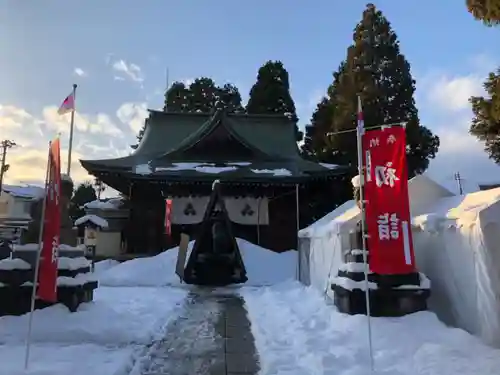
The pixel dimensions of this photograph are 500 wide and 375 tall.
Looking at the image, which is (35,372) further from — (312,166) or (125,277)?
(312,166)

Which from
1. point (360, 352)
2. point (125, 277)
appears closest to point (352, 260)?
point (360, 352)

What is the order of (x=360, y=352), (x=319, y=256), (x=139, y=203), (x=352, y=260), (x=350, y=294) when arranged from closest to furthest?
(x=360, y=352) < (x=350, y=294) < (x=352, y=260) < (x=319, y=256) < (x=139, y=203)

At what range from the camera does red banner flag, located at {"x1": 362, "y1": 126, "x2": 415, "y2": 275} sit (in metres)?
5.68

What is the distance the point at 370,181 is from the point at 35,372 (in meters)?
4.47

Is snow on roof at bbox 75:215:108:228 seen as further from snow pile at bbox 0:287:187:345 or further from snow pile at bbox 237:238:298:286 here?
snow pile at bbox 0:287:187:345

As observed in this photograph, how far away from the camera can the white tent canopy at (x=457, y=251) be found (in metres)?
5.20

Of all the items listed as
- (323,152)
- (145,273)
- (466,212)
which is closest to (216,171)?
(145,273)

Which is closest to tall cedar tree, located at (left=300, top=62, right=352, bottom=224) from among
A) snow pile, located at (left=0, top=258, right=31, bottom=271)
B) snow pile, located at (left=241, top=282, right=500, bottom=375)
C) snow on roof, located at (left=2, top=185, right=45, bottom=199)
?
snow pile, located at (left=241, top=282, right=500, bottom=375)

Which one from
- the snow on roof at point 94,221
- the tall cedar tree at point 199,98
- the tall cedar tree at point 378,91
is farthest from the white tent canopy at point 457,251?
the tall cedar tree at point 199,98

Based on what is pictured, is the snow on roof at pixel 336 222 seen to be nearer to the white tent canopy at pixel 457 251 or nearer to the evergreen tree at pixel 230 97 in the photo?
the white tent canopy at pixel 457 251

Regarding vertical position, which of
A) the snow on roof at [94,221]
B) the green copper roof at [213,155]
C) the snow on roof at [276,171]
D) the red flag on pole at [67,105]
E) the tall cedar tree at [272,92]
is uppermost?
the tall cedar tree at [272,92]

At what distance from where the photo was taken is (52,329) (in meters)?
5.89

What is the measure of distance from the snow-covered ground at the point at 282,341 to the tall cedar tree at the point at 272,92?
21.9 m

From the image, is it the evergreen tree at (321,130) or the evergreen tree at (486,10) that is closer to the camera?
the evergreen tree at (486,10)
